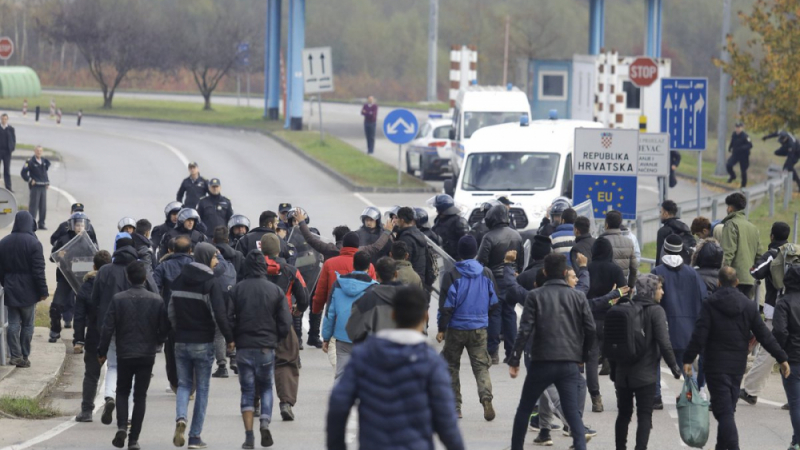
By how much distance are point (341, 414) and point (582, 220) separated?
247 inches

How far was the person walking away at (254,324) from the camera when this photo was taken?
984 cm

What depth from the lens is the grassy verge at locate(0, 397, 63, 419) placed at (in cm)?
1124

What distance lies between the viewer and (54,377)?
12.8 m

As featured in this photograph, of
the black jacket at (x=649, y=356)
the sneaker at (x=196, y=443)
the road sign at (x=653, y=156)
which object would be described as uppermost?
the road sign at (x=653, y=156)

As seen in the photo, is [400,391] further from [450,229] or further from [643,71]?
[643,71]

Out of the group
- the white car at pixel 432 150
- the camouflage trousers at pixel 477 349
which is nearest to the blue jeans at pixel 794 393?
the camouflage trousers at pixel 477 349

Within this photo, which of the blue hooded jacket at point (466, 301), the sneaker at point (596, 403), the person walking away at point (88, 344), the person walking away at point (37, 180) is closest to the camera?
the blue hooded jacket at point (466, 301)

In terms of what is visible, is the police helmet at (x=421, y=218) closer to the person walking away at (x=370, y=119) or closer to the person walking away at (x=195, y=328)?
the person walking away at (x=195, y=328)

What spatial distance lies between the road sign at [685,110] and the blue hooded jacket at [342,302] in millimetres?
8730

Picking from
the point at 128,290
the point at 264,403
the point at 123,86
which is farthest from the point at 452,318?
the point at 123,86

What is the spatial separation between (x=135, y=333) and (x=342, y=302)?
5.40 ft

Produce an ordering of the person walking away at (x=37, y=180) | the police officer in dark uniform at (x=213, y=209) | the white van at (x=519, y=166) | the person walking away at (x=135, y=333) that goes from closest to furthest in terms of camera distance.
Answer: the person walking away at (x=135, y=333)
the police officer in dark uniform at (x=213, y=209)
the white van at (x=519, y=166)
the person walking away at (x=37, y=180)

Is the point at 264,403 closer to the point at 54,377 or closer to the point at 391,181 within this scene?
the point at 54,377

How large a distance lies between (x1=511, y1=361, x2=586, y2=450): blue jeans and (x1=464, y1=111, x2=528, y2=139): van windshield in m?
20.3
